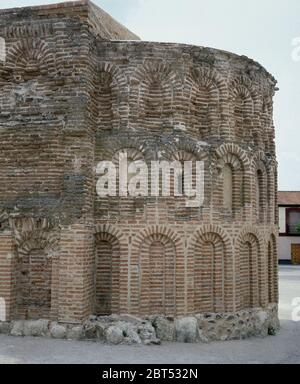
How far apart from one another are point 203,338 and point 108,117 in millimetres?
5364

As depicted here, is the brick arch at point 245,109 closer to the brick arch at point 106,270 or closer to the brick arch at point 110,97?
the brick arch at point 110,97

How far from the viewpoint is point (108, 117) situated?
1012 cm

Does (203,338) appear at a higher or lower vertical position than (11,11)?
lower

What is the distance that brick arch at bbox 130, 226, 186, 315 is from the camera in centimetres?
959

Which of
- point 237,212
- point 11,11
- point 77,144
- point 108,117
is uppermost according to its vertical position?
point 11,11

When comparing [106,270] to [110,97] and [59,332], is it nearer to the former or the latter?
[59,332]

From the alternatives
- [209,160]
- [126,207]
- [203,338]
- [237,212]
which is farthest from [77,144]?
[203,338]

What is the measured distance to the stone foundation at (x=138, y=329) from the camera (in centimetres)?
915

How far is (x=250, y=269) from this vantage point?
11102mm

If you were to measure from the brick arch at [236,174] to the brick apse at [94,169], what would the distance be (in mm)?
48

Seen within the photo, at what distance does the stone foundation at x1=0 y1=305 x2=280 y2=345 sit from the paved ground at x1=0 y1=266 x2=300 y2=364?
276 millimetres

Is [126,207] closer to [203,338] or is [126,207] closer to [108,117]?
[108,117]

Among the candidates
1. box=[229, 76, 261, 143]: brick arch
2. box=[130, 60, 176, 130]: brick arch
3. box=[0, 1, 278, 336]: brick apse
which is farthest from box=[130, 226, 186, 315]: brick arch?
box=[229, 76, 261, 143]: brick arch
